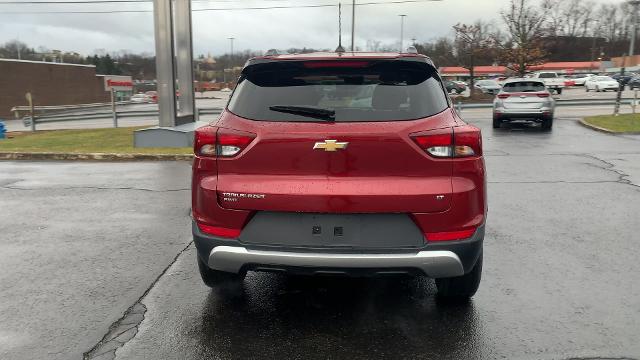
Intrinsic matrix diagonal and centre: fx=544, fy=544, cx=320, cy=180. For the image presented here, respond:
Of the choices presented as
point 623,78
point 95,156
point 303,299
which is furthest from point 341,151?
point 623,78

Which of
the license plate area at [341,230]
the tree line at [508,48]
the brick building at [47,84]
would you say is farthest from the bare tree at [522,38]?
the brick building at [47,84]

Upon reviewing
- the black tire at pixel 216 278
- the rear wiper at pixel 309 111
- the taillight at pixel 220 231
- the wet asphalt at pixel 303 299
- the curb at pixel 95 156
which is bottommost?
the curb at pixel 95 156

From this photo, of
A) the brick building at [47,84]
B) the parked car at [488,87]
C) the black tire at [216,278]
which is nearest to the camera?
the black tire at [216,278]

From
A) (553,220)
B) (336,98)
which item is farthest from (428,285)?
(553,220)

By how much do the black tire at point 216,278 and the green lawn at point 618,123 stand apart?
15598 millimetres

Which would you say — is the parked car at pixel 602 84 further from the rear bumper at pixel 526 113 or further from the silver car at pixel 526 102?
the rear bumper at pixel 526 113

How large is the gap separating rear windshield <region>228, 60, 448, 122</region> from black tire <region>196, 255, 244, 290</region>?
1.23 metres

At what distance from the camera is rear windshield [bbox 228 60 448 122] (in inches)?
132

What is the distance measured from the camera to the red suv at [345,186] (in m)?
3.18

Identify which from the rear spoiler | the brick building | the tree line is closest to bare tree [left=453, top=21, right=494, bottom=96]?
the tree line

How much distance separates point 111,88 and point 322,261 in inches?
946

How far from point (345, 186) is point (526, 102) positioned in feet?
52.5

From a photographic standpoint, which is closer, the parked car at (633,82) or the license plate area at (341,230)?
the license plate area at (341,230)

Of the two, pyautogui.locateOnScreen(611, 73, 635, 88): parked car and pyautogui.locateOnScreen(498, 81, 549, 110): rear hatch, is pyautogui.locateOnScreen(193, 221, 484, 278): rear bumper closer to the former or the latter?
pyautogui.locateOnScreen(498, 81, 549, 110): rear hatch
